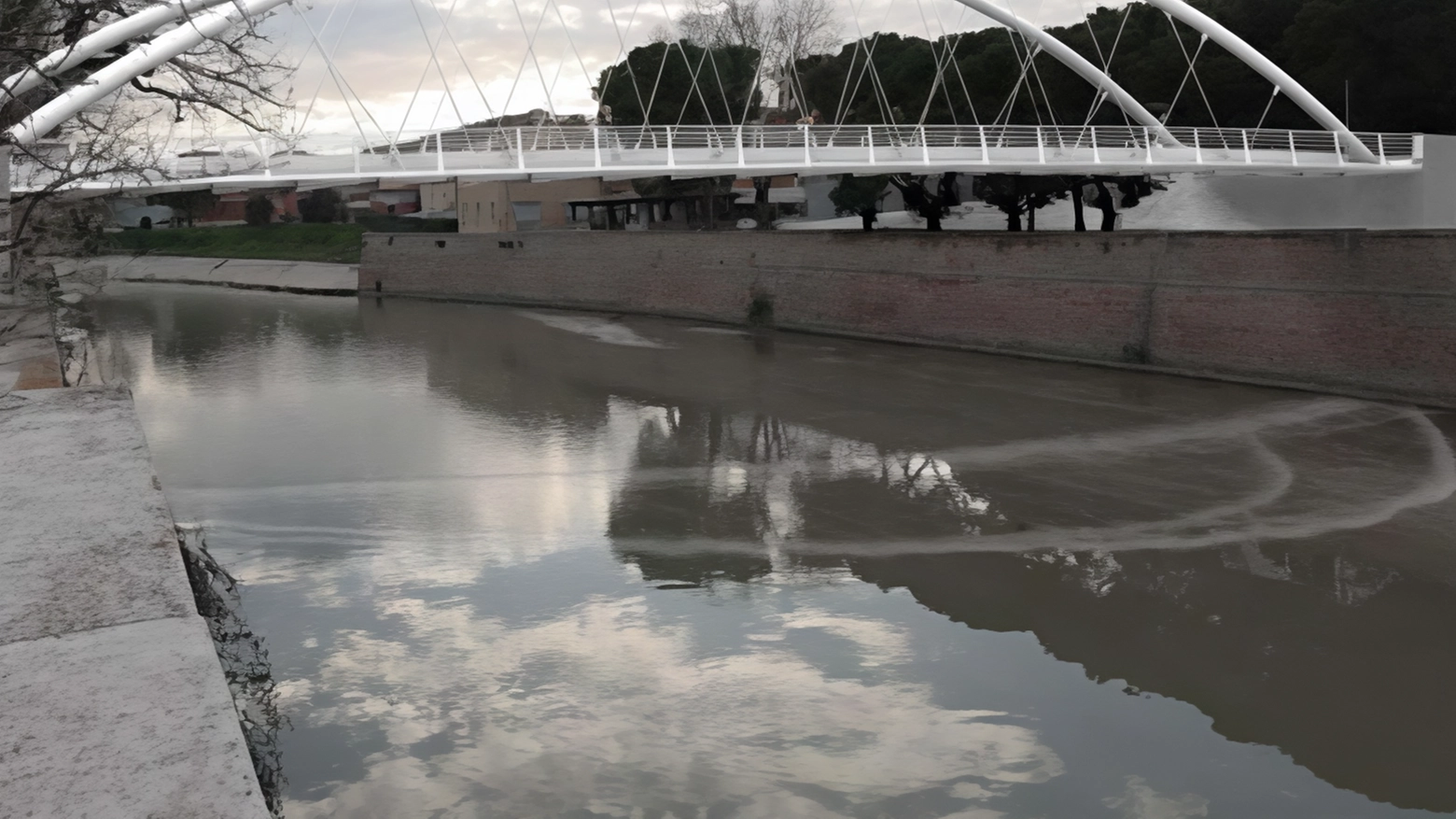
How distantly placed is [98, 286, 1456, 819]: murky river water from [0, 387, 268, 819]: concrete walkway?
135cm

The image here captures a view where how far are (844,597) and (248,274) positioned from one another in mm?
33336

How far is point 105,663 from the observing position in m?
4.15

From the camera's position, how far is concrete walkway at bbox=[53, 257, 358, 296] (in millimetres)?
35438

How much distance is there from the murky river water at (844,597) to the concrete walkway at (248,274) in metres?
18.7

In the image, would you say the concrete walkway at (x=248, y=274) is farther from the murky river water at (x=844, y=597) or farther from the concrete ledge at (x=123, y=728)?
the concrete ledge at (x=123, y=728)

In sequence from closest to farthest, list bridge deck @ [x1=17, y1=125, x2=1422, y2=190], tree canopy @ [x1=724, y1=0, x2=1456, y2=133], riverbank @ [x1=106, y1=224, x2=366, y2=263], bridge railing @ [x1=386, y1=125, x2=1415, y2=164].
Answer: bridge deck @ [x1=17, y1=125, x2=1422, y2=190] → bridge railing @ [x1=386, y1=125, x2=1415, y2=164] → tree canopy @ [x1=724, y1=0, x2=1456, y2=133] → riverbank @ [x1=106, y1=224, x2=366, y2=263]

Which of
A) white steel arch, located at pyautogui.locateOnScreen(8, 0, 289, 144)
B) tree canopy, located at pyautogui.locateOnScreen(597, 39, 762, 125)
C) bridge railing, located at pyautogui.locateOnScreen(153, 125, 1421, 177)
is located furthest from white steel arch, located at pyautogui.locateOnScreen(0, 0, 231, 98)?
tree canopy, located at pyautogui.locateOnScreen(597, 39, 762, 125)

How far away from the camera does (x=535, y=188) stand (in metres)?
37.6

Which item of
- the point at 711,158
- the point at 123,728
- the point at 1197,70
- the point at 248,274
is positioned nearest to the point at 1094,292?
the point at 711,158

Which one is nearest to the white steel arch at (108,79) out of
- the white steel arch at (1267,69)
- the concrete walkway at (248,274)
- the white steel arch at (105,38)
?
the white steel arch at (105,38)

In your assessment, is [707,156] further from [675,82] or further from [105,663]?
[105,663]

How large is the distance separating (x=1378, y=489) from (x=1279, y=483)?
32.1 inches

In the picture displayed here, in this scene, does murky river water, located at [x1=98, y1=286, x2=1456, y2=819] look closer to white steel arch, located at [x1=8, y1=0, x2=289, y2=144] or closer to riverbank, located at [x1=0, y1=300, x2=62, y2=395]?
riverbank, located at [x1=0, y1=300, x2=62, y2=395]

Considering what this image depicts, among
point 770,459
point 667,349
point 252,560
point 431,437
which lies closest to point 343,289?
point 667,349
